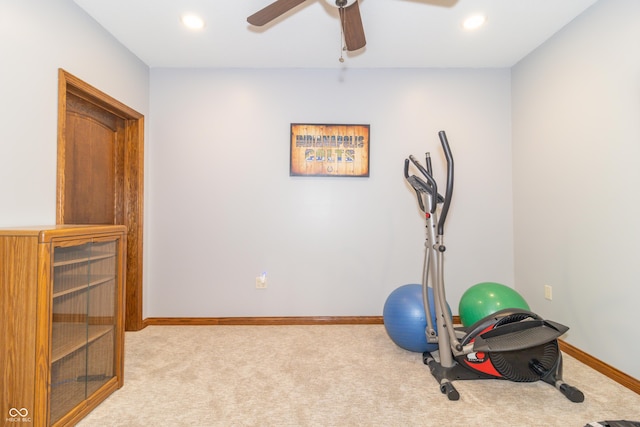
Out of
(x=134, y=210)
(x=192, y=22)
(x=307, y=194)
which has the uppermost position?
(x=192, y=22)

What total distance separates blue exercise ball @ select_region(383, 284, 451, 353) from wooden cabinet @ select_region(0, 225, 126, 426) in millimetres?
1872

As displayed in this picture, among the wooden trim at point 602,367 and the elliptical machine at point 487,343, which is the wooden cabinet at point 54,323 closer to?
the elliptical machine at point 487,343

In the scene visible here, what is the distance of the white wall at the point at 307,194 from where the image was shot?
318cm

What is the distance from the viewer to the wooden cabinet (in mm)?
1421

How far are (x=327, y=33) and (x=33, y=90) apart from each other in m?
1.99

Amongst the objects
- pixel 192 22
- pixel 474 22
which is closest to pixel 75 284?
pixel 192 22

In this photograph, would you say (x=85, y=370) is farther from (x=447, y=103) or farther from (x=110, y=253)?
(x=447, y=103)

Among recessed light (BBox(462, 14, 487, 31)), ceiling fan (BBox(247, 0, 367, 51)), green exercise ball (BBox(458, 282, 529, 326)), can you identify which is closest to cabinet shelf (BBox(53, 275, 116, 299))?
ceiling fan (BBox(247, 0, 367, 51))

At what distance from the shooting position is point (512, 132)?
3211 millimetres

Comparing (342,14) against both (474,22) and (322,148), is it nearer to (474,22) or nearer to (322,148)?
(474,22)

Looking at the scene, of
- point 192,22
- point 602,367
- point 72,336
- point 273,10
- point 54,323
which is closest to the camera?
point 54,323

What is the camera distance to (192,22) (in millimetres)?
2438

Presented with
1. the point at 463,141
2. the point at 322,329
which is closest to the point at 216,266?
the point at 322,329

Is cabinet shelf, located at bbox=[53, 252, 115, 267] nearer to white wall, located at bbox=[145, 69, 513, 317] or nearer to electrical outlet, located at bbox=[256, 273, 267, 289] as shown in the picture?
white wall, located at bbox=[145, 69, 513, 317]
